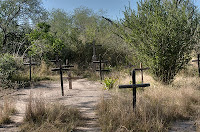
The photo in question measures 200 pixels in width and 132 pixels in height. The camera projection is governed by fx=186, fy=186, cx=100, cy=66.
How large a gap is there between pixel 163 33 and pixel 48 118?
471cm

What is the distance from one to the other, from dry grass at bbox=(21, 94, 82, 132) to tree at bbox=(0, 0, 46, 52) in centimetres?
1096

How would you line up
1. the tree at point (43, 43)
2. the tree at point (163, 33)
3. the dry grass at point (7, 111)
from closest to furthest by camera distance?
the dry grass at point (7, 111) < the tree at point (163, 33) < the tree at point (43, 43)

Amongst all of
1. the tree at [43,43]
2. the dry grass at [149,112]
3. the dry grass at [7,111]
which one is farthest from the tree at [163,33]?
the tree at [43,43]

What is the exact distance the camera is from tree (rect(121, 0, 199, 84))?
6539mm

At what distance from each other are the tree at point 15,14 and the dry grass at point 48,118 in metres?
11.0

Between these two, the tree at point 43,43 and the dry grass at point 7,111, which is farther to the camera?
the tree at point 43,43

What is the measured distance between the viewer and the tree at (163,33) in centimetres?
654

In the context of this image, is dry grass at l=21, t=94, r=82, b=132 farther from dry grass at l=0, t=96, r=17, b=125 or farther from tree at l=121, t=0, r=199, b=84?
tree at l=121, t=0, r=199, b=84

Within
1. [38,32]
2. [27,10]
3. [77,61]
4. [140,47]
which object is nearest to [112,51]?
[77,61]

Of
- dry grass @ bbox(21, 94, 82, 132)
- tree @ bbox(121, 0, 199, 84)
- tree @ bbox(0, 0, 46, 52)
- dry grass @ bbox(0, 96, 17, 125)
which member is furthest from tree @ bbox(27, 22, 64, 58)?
dry grass @ bbox(21, 94, 82, 132)

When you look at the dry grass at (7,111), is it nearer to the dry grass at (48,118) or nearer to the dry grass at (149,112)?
the dry grass at (48,118)

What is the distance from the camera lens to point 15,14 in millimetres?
14141

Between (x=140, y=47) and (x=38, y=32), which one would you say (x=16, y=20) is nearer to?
(x=38, y=32)

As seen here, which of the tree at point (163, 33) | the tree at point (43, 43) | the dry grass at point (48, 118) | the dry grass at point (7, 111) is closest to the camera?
the dry grass at point (48, 118)
